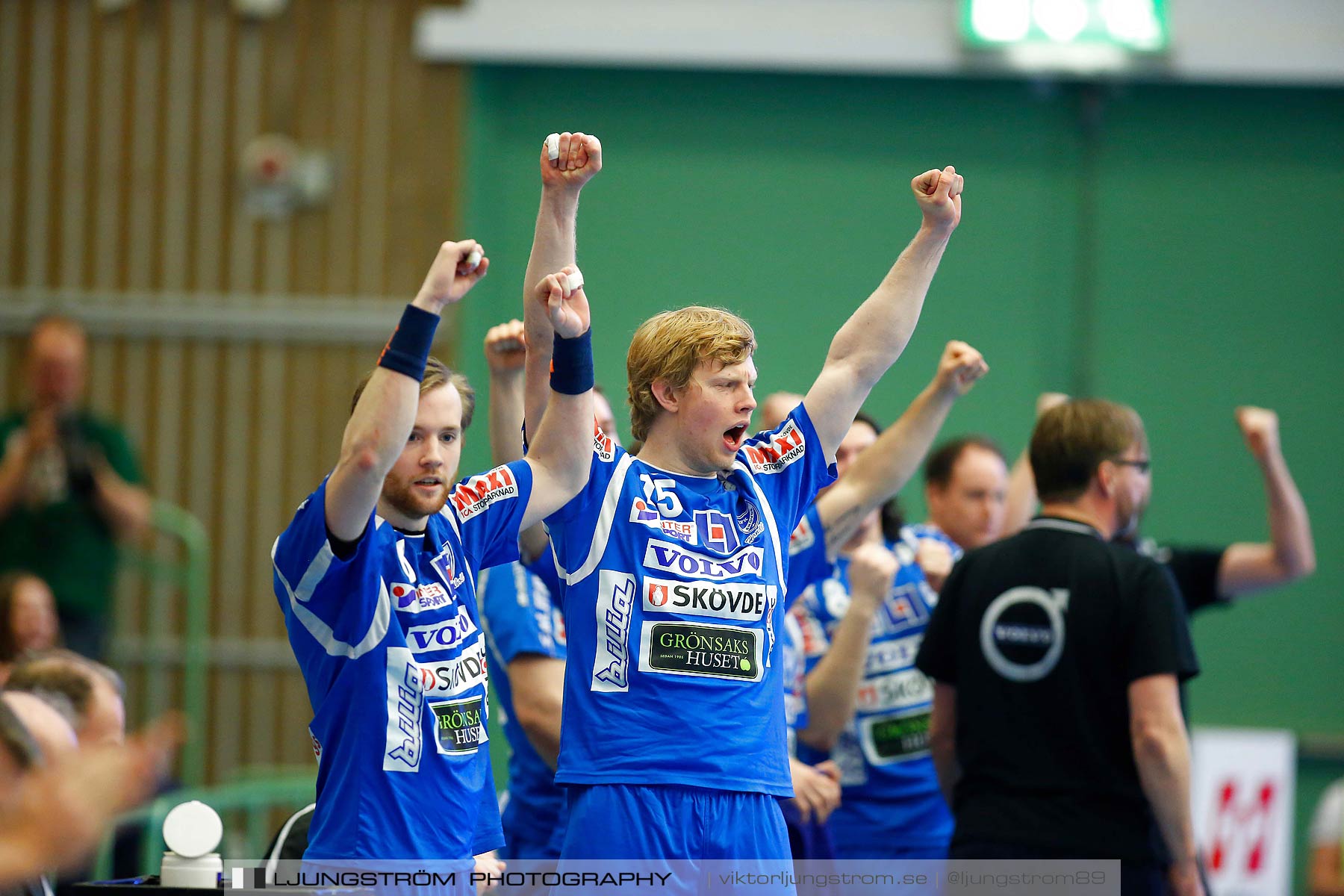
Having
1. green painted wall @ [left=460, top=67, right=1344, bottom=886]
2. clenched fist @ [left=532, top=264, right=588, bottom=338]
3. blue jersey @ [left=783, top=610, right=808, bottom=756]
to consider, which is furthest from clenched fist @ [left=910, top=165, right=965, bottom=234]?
green painted wall @ [left=460, top=67, right=1344, bottom=886]

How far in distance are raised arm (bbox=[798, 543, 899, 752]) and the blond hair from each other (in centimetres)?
128

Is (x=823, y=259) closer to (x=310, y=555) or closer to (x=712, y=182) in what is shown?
(x=712, y=182)

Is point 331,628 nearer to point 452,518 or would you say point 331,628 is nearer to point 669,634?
point 452,518

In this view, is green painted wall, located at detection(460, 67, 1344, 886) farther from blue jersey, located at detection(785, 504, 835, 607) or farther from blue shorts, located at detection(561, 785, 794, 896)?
blue shorts, located at detection(561, 785, 794, 896)

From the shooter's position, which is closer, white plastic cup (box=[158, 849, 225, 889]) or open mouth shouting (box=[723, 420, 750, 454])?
white plastic cup (box=[158, 849, 225, 889])

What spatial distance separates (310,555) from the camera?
101 inches

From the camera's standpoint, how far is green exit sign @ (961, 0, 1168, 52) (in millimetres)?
7562

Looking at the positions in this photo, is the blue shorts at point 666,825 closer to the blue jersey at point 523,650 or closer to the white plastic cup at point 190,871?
the white plastic cup at point 190,871

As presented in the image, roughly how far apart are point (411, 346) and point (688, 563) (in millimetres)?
743

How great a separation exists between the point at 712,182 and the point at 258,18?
9.22ft

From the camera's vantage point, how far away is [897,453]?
12.2ft

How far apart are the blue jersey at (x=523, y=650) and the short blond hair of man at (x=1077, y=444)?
4.64 feet

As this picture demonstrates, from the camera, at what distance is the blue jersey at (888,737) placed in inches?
166

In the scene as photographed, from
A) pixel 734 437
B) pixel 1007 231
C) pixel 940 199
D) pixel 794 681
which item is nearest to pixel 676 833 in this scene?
pixel 734 437
